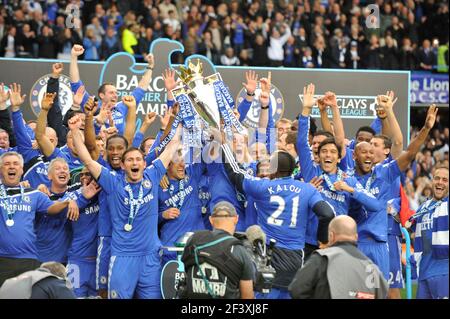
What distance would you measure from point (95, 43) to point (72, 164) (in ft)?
34.3

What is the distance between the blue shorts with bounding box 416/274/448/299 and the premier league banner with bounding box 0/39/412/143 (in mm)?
5410

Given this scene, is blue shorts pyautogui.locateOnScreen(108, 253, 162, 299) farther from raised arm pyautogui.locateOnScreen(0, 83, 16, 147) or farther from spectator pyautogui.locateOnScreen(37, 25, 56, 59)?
spectator pyautogui.locateOnScreen(37, 25, 56, 59)

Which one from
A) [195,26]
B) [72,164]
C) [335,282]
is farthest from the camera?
[195,26]

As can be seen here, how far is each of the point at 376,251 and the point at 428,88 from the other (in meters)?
14.4

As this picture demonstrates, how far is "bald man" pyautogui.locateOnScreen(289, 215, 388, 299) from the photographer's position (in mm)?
8016

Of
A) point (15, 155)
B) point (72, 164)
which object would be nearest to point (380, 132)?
point (72, 164)

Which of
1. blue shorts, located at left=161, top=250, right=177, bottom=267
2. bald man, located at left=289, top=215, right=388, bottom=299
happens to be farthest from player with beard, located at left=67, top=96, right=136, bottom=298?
bald man, located at left=289, top=215, right=388, bottom=299

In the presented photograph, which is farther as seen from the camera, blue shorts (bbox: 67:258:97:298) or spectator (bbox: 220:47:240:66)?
spectator (bbox: 220:47:240:66)

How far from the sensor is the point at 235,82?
16.4 meters

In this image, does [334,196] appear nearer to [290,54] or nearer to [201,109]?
[201,109]

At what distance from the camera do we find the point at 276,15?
2477 centimetres

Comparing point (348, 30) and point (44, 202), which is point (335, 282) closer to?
point (44, 202)

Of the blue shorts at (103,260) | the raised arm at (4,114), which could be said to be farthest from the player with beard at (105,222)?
the raised arm at (4,114)

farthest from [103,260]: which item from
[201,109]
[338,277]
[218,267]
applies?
[338,277]
